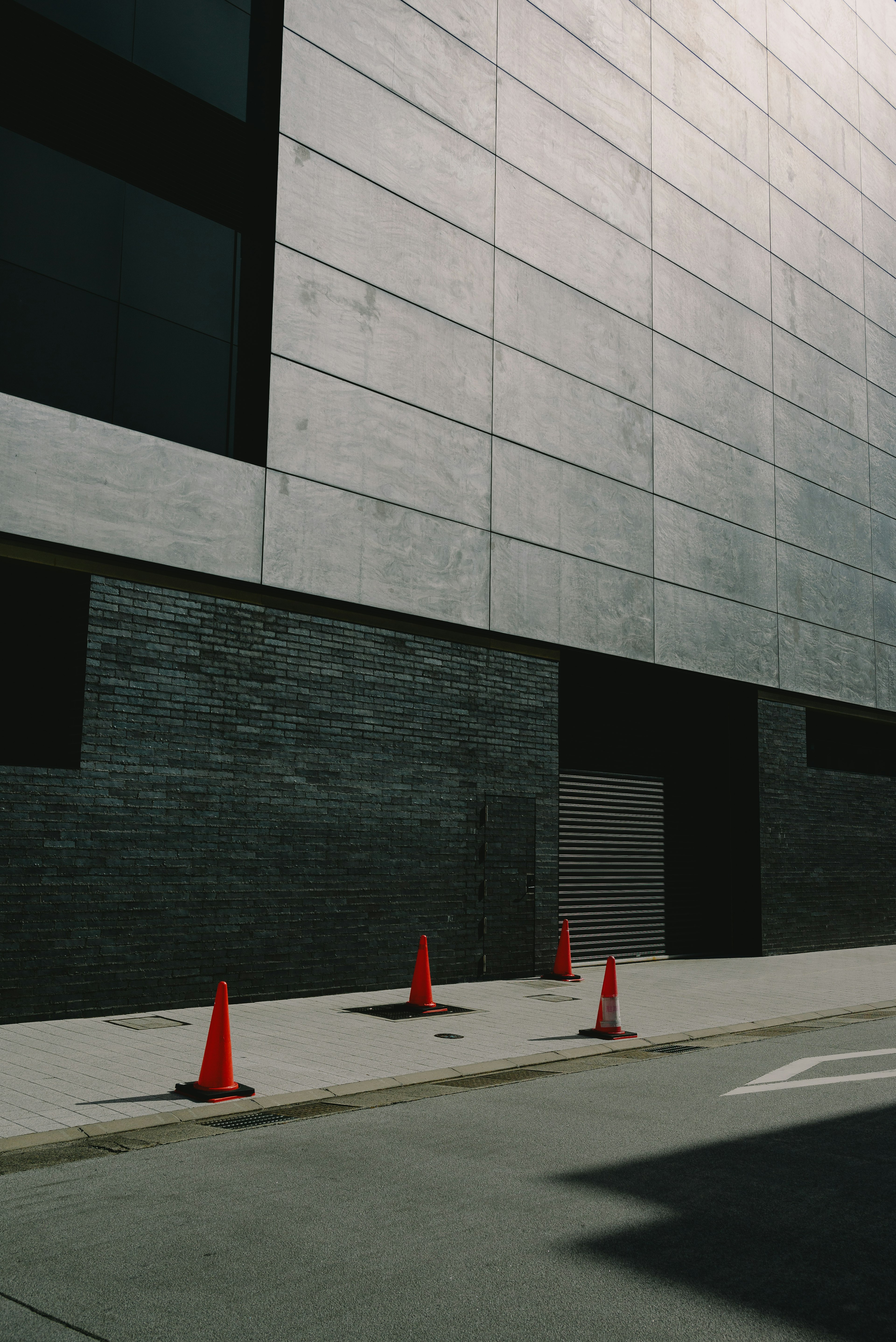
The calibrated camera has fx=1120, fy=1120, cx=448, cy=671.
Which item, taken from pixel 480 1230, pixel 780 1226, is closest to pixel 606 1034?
pixel 780 1226

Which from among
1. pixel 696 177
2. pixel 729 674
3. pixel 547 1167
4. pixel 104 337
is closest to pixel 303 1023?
pixel 547 1167

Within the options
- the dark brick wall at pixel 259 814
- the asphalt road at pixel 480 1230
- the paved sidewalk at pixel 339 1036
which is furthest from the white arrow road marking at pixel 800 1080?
the dark brick wall at pixel 259 814

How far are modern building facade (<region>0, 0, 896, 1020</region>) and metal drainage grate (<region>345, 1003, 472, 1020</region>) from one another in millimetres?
960

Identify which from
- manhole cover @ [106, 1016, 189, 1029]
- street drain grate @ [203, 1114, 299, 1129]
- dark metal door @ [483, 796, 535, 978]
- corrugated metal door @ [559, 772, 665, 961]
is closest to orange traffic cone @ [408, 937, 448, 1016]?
manhole cover @ [106, 1016, 189, 1029]

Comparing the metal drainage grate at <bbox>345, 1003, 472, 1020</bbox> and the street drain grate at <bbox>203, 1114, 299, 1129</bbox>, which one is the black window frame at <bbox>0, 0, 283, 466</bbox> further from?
the street drain grate at <bbox>203, 1114, 299, 1129</bbox>

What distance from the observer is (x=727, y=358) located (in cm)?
1953

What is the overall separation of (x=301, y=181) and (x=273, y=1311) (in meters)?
12.1

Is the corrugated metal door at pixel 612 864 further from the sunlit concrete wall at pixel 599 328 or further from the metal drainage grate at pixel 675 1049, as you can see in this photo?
the metal drainage grate at pixel 675 1049

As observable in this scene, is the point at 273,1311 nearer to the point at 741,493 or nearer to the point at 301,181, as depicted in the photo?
the point at 301,181

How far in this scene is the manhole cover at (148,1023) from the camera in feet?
33.8

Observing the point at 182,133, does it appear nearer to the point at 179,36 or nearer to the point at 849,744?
the point at 179,36

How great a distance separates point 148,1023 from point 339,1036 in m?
1.86

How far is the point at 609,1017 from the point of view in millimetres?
10578

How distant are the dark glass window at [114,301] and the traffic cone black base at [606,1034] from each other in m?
7.33
